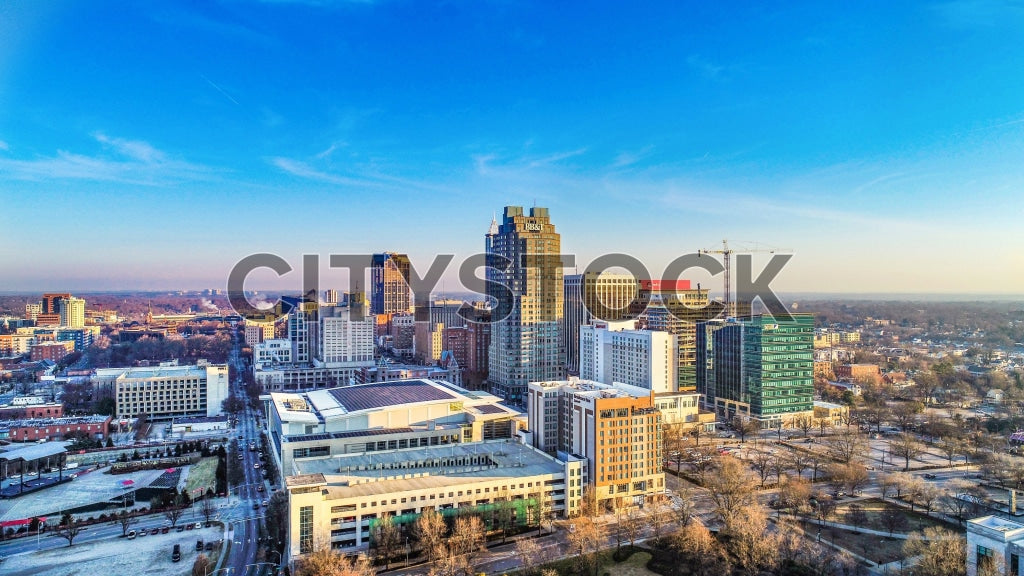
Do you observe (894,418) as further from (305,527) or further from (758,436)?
(305,527)

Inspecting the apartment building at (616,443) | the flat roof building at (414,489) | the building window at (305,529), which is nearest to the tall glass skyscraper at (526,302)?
the flat roof building at (414,489)

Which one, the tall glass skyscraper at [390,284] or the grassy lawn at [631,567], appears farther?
the tall glass skyscraper at [390,284]

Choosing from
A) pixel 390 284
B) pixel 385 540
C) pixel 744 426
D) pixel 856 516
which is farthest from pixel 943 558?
pixel 390 284

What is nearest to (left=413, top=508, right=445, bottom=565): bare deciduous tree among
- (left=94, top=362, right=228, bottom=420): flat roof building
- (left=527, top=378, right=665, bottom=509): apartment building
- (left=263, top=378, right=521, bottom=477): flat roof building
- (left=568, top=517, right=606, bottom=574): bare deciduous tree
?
(left=568, top=517, right=606, bottom=574): bare deciduous tree

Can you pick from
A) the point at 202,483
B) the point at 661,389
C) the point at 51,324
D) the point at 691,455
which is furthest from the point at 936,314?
the point at 51,324

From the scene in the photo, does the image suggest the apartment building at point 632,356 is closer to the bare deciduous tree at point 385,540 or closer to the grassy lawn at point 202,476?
the bare deciduous tree at point 385,540

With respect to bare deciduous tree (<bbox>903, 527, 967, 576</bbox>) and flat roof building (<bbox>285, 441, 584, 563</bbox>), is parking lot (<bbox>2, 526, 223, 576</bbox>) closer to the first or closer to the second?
flat roof building (<bbox>285, 441, 584, 563</bbox>)
